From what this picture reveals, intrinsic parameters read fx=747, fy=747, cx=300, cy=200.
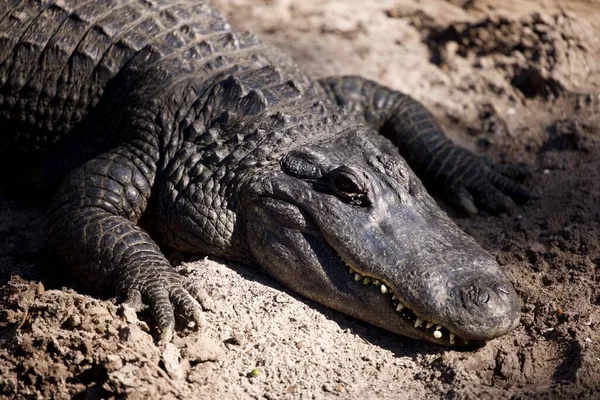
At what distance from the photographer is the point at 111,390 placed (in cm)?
360

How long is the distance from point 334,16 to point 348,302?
4295 mm

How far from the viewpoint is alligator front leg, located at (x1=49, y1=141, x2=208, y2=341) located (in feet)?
14.0

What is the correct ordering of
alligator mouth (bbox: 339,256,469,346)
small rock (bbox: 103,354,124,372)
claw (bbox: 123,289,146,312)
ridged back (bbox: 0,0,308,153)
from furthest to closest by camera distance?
1. ridged back (bbox: 0,0,308,153)
2. claw (bbox: 123,289,146,312)
3. alligator mouth (bbox: 339,256,469,346)
4. small rock (bbox: 103,354,124,372)

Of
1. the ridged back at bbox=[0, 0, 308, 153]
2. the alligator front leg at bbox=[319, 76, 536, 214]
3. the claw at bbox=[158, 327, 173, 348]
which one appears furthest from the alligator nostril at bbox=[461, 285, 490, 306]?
the ridged back at bbox=[0, 0, 308, 153]

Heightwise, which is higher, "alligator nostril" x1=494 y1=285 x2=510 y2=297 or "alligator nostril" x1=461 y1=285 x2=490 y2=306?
"alligator nostril" x1=494 y1=285 x2=510 y2=297

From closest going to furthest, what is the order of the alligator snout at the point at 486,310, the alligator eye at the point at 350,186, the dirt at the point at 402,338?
the dirt at the point at 402,338, the alligator snout at the point at 486,310, the alligator eye at the point at 350,186

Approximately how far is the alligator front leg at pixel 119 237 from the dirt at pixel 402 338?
0.14 meters

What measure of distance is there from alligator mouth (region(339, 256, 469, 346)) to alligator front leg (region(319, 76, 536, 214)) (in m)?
1.75

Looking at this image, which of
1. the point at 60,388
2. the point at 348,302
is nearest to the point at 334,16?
the point at 348,302

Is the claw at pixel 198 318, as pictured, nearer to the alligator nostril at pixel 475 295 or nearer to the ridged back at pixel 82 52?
the alligator nostril at pixel 475 295

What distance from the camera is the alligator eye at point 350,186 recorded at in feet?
Result: 14.7

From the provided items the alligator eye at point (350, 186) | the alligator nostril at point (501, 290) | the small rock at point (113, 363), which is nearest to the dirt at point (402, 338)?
the small rock at point (113, 363)

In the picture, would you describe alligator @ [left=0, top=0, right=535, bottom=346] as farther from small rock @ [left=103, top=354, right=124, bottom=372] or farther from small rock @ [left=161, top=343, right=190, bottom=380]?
small rock @ [left=103, top=354, right=124, bottom=372]

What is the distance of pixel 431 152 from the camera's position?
6.11 meters
